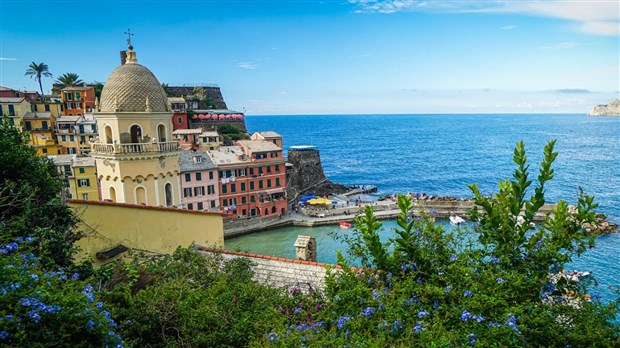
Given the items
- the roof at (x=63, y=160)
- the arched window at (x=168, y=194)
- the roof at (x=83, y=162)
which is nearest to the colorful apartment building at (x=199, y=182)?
the roof at (x=83, y=162)

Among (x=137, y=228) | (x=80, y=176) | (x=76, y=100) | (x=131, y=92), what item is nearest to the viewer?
(x=137, y=228)

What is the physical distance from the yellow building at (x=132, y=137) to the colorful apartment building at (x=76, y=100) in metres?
57.5

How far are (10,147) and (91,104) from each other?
65419 millimetres

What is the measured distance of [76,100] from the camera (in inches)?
2660

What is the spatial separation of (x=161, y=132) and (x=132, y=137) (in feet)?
4.50

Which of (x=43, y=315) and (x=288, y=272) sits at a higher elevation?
(x=43, y=315)

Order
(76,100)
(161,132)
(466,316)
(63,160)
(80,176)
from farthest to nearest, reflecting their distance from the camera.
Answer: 1. (76,100)
2. (63,160)
3. (80,176)
4. (161,132)
5. (466,316)

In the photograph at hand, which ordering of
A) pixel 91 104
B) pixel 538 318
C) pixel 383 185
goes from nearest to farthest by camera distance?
1. pixel 538 318
2. pixel 91 104
3. pixel 383 185

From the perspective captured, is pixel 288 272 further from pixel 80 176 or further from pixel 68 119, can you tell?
pixel 68 119

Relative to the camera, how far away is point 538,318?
6.86m

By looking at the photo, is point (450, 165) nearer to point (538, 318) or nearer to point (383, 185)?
point (383, 185)

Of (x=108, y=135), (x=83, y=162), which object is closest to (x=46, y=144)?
(x=83, y=162)

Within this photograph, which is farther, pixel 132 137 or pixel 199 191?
pixel 199 191

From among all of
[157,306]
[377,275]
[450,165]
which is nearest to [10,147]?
[157,306]
